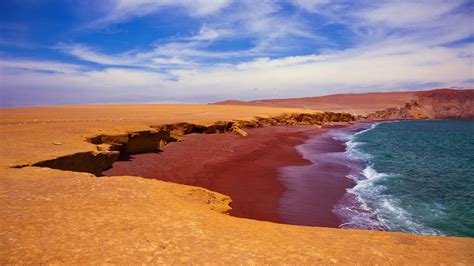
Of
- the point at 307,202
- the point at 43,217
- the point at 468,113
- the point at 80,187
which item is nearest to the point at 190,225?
the point at 43,217

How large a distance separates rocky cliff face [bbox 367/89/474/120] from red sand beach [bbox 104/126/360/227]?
316 ft

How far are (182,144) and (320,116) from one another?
163ft

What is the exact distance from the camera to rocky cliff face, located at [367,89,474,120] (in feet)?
359

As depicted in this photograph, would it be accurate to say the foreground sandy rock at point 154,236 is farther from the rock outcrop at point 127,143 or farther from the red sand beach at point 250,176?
the red sand beach at point 250,176

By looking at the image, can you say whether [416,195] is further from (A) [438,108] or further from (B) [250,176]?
(A) [438,108]

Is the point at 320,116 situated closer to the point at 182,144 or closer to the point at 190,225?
the point at 182,144

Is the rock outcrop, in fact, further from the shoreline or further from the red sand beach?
the shoreline

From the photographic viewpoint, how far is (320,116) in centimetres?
6762

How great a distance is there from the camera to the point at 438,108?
113 m

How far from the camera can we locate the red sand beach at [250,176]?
11055mm

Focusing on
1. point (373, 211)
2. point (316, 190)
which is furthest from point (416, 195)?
point (316, 190)

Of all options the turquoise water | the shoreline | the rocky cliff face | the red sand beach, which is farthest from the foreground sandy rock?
the rocky cliff face

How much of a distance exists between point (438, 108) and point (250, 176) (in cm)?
12043

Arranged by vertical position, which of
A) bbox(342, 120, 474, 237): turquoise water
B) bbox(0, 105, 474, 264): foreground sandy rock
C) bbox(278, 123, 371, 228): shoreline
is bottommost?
bbox(342, 120, 474, 237): turquoise water
